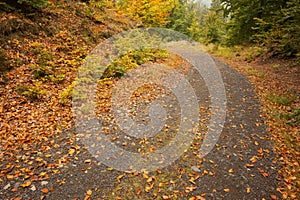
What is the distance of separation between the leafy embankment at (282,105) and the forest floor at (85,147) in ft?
0.10

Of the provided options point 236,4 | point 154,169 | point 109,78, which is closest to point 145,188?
point 154,169

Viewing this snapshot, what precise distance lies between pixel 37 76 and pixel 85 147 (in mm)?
3816

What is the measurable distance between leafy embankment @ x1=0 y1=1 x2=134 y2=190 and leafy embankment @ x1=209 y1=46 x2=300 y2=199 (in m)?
5.04

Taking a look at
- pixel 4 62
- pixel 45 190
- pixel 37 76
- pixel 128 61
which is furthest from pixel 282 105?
pixel 4 62

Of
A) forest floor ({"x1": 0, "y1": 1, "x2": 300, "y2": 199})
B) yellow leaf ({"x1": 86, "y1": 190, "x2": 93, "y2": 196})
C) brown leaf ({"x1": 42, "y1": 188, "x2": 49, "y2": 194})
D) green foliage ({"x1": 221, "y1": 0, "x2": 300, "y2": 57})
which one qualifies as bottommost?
brown leaf ({"x1": 42, "y1": 188, "x2": 49, "y2": 194})

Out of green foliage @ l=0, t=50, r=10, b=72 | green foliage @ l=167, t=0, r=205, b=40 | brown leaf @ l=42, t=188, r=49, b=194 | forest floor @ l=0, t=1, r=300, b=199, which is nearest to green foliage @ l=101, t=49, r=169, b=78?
forest floor @ l=0, t=1, r=300, b=199

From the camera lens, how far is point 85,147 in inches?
195

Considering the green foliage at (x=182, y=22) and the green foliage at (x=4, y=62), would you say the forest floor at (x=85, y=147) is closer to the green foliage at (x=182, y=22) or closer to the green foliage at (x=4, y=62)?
the green foliage at (x=4, y=62)

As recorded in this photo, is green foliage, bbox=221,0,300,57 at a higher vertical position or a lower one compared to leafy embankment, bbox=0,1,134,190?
higher

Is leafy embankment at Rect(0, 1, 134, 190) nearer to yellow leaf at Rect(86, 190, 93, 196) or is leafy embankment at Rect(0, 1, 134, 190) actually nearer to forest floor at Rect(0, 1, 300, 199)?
forest floor at Rect(0, 1, 300, 199)

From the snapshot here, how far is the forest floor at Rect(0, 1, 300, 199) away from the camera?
3938 millimetres

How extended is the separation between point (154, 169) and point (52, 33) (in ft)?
25.7

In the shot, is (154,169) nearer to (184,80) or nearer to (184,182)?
(184,182)

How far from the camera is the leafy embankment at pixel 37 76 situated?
454 centimetres
